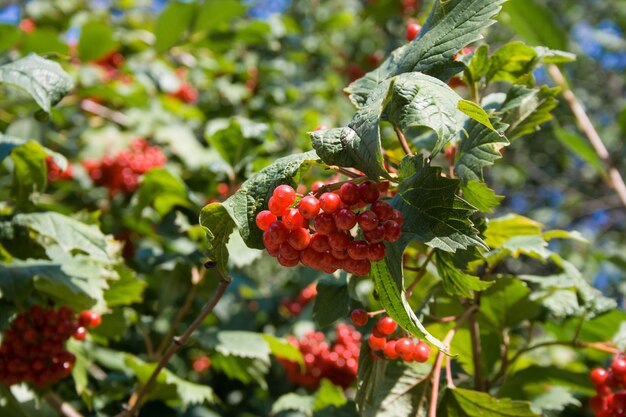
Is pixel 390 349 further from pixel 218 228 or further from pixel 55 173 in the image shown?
pixel 55 173

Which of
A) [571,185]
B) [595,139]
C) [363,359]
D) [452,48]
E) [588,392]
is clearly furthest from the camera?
[571,185]

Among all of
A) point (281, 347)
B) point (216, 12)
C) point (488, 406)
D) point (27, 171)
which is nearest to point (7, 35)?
point (216, 12)

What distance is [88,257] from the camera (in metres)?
1.75

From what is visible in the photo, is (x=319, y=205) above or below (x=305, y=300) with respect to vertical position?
above

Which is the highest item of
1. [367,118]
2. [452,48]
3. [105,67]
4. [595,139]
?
[452,48]

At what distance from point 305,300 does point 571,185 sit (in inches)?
188

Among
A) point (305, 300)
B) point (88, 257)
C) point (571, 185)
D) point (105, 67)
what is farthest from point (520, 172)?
point (88, 257)

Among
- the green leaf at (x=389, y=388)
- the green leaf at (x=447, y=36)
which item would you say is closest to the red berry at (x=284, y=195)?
the green leaf at (x=447, y=36)

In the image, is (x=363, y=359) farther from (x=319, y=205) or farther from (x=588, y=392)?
(x=588, y=392)

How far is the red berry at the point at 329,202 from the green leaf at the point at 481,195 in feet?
1.03

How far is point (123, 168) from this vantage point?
119 inches

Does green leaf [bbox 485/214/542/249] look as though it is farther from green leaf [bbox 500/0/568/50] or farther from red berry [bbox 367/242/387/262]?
green leaf [bbox 500/0/568/50]

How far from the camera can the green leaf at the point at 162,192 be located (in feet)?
6.68

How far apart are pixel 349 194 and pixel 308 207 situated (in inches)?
3.0
